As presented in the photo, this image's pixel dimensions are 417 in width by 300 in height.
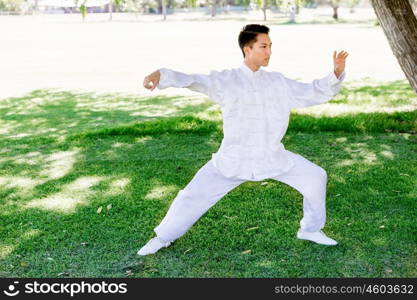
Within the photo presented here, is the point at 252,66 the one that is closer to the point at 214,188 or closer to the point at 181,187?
the point at 214,188

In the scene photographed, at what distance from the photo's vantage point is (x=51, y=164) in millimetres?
6637

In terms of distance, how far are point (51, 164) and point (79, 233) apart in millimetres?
2273

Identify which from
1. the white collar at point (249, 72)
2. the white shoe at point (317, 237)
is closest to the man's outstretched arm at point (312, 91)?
the white collar at point (249, 72)

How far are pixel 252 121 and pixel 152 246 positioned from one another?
3.92ft

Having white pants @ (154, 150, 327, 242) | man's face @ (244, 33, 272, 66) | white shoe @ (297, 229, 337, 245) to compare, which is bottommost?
white shoe @ (297, 229, 337, 245)

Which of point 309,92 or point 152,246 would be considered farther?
point 152,246

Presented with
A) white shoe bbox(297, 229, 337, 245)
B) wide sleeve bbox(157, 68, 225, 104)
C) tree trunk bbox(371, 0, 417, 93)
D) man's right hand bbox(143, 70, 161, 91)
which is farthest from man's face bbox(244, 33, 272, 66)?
white shoe bbox(297, 229, 337, 245)

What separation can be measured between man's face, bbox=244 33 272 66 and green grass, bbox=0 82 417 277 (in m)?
1.40

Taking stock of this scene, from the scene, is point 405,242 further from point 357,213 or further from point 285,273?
point 285,273

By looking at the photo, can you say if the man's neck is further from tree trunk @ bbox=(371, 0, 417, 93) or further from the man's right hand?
tree trunk @ bbox=(371, 0, 417, 93)

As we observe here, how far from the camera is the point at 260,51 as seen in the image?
3773 millimetres

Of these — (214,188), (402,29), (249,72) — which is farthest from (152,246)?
(402,29)

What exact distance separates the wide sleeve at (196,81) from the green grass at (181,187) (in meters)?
1.20

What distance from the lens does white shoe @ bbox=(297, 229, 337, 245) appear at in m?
4.22
